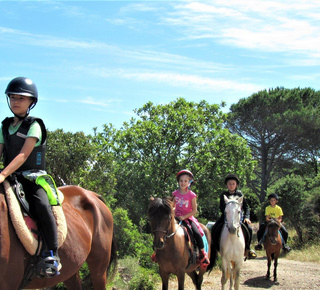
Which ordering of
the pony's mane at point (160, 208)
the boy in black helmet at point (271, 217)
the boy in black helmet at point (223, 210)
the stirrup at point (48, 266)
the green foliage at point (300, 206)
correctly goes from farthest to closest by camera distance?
1. the green foliage at point (300, 206)
2. the boy in black helmet at point (271, 217)
3. the boy in black helmet at point (223, 210)
4. the pony's mane at point (160, 208)
5. the stirrup at point (48, 266)

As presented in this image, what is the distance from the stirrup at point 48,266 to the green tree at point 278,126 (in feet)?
93.2

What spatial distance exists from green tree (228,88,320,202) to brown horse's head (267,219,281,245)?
20914 millimetres

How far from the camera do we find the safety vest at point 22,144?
3914 mm

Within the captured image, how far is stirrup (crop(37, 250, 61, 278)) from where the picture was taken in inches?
147

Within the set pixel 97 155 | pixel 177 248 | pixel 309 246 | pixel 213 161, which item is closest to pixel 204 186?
pixel 213 161

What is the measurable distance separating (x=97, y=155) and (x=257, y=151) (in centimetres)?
2554

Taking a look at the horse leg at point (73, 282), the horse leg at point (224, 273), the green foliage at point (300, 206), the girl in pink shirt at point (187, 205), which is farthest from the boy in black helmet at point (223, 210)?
the green foliage at point (300, 206)

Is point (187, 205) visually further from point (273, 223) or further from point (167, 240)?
point (273, 223)

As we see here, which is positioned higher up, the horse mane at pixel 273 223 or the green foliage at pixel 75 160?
the green foliage at pixel 75 160

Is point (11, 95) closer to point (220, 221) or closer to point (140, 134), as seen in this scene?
point (220, 221)

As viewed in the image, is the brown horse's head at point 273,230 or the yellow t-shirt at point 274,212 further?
the yellow t-shirt at point 274,212

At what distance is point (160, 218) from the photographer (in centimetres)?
604

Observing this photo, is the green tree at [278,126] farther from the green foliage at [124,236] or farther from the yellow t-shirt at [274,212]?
the green foliage at [124,236]

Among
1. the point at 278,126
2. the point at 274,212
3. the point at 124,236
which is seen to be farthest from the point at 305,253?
the point at 278,126
